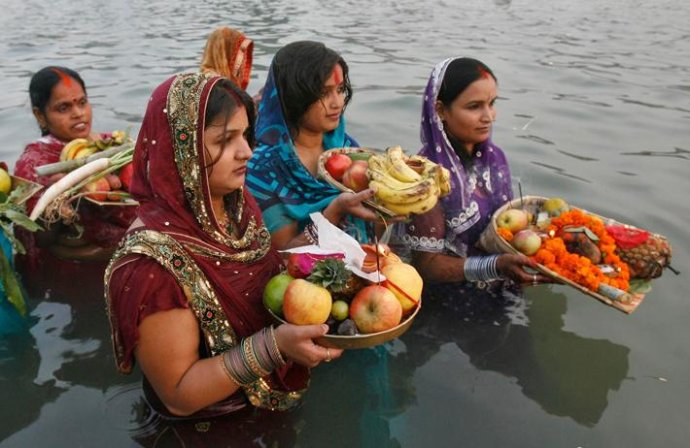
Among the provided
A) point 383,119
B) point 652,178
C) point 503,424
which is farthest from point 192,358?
point 383,119

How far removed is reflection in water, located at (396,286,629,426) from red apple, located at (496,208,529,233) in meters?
0.67

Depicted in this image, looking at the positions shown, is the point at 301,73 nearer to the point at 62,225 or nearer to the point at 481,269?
the point at 481,269

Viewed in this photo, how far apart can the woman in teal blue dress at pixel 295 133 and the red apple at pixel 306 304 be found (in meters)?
1.19

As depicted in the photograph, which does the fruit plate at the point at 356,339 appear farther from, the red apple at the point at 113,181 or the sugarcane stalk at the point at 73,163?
the sugarcane stalk at the point at 73,163

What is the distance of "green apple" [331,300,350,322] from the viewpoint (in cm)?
235

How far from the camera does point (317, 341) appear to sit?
2.29 m

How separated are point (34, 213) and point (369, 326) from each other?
8.28ft

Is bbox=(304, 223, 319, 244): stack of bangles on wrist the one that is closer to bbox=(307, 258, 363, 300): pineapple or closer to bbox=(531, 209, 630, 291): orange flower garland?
bbox=(307, 258, 363, 300): pineapple

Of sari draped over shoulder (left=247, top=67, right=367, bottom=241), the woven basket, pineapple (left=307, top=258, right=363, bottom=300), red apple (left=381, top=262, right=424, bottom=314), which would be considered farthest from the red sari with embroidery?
the woven basket

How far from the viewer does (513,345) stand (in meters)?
4.14

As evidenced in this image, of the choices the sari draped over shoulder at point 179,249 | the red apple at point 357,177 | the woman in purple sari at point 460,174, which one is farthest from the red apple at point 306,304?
the woman in purple sari at point 460,174

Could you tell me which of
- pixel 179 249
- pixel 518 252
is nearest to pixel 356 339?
pixel 179 249

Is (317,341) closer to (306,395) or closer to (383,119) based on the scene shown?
(306,395)

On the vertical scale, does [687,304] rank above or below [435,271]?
below
